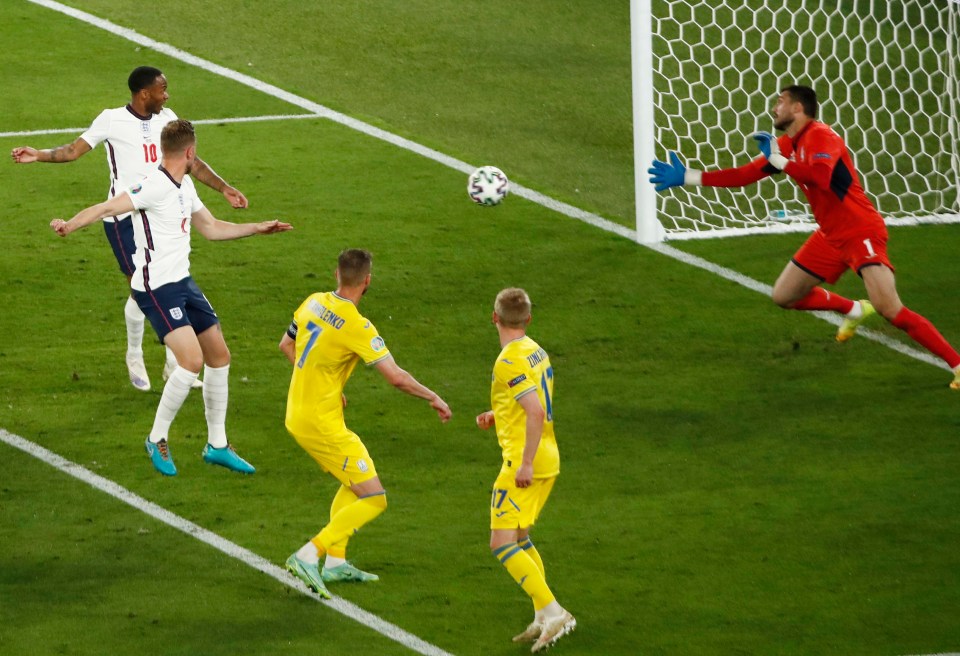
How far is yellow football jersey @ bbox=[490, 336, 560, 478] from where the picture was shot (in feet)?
Answer: 23.3

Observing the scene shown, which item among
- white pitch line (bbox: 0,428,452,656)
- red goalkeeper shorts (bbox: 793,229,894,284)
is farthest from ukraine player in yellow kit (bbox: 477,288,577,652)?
red goalkeeper shorts (bbox: 793,229,894,284)

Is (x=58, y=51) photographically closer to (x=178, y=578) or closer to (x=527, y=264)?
(x=527, y=264)

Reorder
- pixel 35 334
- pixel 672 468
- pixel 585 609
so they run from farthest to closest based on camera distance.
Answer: pixel 35 334
pixel 672 468
pixel 585 609

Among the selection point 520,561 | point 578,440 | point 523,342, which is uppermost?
point 523,342

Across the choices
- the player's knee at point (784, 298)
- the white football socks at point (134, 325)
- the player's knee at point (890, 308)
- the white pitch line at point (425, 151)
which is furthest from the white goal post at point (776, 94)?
the white football socks at point (134, 325)

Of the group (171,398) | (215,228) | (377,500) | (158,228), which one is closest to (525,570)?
(377,500)

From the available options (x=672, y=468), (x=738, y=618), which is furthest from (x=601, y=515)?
(x=738, y=618)

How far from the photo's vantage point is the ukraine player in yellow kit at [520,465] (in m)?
7.16

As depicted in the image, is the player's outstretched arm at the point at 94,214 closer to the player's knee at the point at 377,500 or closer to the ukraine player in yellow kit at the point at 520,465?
the player's knee at the point at 377,500

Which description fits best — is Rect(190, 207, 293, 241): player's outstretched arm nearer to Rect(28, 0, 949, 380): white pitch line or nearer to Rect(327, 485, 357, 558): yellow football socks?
Rect(327, 485, 357, 558): yellow football socks

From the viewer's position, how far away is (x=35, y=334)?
441 inches

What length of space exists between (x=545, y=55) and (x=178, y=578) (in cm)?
1079

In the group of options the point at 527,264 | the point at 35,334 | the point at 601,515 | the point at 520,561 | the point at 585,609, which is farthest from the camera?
the point at 527,264

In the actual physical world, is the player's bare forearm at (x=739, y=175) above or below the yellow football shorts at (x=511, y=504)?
above
